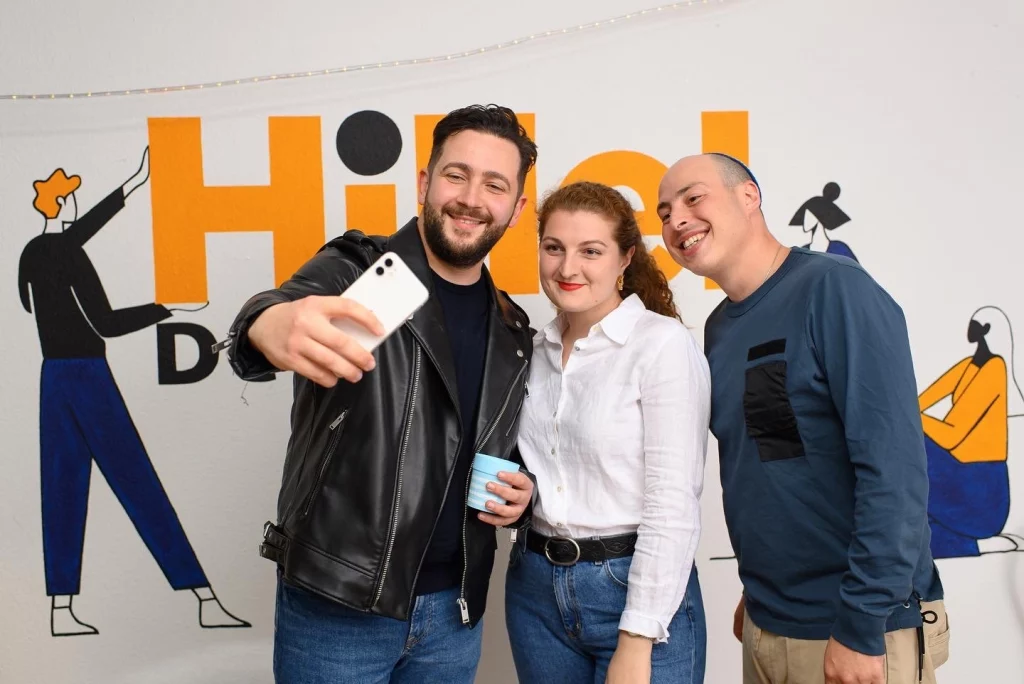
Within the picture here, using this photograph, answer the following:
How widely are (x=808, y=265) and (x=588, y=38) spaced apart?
127 centimetres

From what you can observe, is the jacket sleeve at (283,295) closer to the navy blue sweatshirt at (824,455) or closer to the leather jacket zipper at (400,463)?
the leather jacket zipper at (400,463)

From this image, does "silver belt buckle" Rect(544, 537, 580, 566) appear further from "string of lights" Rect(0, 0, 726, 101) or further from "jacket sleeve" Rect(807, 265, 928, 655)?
"string of lights" Rect(0, 0, 726, 101)

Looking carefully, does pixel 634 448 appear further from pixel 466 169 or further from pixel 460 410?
pixel 466 169

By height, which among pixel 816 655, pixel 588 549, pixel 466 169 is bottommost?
pixel 816 655

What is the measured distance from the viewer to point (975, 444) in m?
2.40

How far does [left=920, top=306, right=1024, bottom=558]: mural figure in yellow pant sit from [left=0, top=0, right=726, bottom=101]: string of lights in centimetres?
144

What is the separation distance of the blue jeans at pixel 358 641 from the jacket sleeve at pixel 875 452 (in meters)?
0.72

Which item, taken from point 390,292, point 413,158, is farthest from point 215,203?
point 390,292

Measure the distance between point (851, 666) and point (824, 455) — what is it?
350 mm

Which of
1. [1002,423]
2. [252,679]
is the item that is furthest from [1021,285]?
[252,679]

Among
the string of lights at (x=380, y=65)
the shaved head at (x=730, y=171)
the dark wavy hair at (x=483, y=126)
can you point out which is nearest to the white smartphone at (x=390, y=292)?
the dark wavy hair at (x=483, y=126)

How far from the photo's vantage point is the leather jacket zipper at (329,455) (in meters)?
1.29

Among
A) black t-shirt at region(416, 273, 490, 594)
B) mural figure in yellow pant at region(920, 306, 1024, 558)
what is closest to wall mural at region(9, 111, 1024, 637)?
black t-shirt at region(416, 273, 490, 594)

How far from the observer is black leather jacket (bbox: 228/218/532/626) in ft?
4.17
